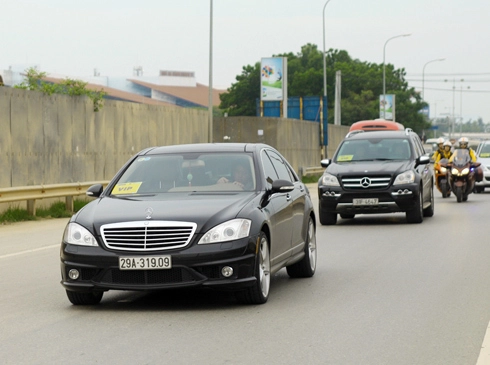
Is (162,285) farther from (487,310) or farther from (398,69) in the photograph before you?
(398,69)

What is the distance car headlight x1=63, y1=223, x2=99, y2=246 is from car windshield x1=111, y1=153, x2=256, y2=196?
1046 millimetres

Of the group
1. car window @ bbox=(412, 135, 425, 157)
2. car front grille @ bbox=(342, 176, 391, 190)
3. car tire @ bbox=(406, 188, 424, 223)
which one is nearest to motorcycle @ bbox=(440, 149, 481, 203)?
car window @ bbox=(412, 135, 425, 157)

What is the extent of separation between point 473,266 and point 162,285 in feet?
16.5

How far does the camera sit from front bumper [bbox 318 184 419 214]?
20.3m

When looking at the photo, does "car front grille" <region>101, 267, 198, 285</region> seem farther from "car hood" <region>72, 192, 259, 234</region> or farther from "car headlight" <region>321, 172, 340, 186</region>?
"car headlight" <region>321, 172, 340, 186</region>

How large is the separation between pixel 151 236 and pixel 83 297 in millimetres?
960

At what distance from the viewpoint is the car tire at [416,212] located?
20.4 m

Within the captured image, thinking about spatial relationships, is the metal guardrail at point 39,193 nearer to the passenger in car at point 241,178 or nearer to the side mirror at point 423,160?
the side mirror at point 423,160

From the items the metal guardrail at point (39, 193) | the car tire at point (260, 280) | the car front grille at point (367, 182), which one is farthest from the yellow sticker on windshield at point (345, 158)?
the car tire at point (260, 280)

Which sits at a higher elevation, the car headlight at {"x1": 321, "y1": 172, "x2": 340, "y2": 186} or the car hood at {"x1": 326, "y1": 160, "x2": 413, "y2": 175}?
the car hood at {"x1": 326, "y1": 160, "x2": 413, "y2": 175}

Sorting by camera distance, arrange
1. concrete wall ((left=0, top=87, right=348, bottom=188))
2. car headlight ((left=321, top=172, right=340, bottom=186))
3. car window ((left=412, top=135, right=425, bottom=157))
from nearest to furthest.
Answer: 1. car headlight ((left=321, top=172, right=340, bottom=186))
2. car window ((left=412, top=135, right=425, bottom=157))
3. concrete wall ((left=0, top=87, right=348, bottom=188))

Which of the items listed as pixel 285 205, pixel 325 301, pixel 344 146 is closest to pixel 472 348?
pixel 325 301

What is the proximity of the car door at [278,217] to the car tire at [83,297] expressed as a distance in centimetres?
160

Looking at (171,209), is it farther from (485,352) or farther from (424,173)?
(424,173)
